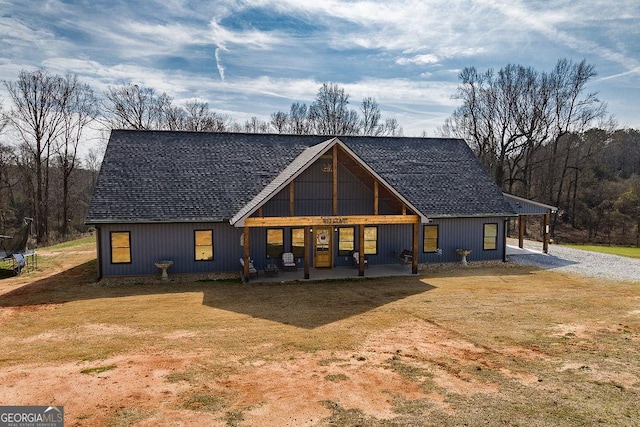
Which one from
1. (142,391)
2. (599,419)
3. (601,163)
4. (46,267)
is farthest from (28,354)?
(601,163)

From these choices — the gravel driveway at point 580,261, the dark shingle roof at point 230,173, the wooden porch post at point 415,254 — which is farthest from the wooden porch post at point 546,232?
the wooden porch post at point 415,254

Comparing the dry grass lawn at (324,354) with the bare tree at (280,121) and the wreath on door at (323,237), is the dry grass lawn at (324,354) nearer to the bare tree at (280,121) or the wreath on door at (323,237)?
the wreath on door at (323,237)

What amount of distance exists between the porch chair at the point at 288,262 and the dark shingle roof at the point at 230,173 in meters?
2.88

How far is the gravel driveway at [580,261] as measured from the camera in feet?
62.4

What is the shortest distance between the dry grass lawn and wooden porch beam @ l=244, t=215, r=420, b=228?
96.9 inches

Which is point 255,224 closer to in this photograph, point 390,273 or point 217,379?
point 390,273

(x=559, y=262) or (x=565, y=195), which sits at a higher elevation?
(x=565, y=195)

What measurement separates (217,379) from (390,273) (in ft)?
37.9

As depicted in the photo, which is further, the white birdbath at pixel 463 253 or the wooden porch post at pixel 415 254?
the white birdbath at pixel 463 253

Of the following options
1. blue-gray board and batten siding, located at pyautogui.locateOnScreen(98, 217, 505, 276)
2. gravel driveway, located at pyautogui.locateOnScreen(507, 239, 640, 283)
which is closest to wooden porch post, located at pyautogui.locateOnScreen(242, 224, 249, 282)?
blue-gray board and batten siding, located at pyautogui.locateOnScreen(98, 217, 505, 276)

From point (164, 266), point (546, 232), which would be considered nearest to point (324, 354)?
point (164, 266)

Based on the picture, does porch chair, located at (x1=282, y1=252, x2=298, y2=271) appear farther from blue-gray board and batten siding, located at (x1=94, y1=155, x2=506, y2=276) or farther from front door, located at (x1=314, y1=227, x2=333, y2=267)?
front door, located at (x1=314, y1=227, x2=333, y2=267)

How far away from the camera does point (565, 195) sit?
48.5 meters

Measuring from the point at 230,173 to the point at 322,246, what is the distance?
5596mm
